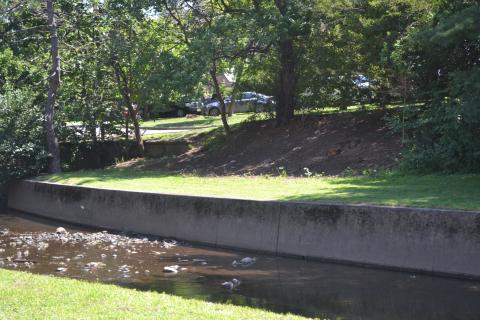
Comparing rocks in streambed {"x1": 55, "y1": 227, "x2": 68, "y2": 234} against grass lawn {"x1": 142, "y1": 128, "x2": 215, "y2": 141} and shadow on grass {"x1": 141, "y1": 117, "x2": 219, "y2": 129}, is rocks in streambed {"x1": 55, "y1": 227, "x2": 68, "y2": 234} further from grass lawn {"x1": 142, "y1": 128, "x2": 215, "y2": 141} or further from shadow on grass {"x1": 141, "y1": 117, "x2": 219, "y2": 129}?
shadow on grass {"x1": 141, "y1": 117, "x2": 219, "y2": 129}

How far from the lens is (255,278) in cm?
1231

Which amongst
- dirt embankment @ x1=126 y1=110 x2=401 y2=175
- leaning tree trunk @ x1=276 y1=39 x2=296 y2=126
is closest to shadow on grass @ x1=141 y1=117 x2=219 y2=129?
dirt embankment @ x1=126 y1=110 x2=401 y2=175

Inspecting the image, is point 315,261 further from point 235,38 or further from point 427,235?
point 235,38

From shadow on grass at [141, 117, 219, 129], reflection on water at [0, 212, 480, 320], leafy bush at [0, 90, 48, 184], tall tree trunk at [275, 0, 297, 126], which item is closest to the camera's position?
reflection on water at [0, 212, 480, 320]

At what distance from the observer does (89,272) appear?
42.9ft

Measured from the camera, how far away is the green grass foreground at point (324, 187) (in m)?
13.5

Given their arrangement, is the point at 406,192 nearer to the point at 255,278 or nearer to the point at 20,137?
the point at 255,278

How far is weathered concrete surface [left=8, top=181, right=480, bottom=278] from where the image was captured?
38.6 feet

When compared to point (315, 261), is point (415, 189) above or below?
above

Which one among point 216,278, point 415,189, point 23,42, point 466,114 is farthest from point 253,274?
point 23,42

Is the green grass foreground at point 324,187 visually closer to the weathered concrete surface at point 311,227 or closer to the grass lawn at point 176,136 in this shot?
the weathered concrete surface at point 311,227

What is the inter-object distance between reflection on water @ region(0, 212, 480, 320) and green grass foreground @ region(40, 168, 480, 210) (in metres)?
1.64

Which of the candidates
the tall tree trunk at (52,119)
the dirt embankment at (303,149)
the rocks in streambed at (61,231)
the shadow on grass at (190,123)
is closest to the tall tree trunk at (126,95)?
the dirt embankment at (303,149)

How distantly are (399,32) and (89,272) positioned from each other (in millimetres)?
11276
